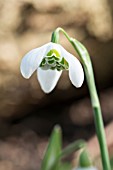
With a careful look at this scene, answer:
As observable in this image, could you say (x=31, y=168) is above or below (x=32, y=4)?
below

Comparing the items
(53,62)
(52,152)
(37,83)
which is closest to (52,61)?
(53,62)

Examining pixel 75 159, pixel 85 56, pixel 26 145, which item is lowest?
pixel 85 56

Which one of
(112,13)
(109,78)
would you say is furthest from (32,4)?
(109,78)

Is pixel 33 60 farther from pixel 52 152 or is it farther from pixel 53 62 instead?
pixel 52 152

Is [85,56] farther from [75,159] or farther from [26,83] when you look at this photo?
[26,83]

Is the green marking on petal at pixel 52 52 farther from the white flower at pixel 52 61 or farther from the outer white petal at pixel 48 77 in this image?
the outer white petal at pixel 48 77

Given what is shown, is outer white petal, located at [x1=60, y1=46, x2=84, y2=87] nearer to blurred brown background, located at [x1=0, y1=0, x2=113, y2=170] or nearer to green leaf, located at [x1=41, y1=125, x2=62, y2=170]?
green leaf, located at [x1=41, y1=125, x2=62, y2=170]

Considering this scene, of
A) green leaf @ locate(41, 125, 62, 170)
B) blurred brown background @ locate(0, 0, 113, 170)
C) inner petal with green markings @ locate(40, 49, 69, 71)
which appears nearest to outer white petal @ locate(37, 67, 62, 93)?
inner petal with green markings @ locate(40, 49, 69, 71)
